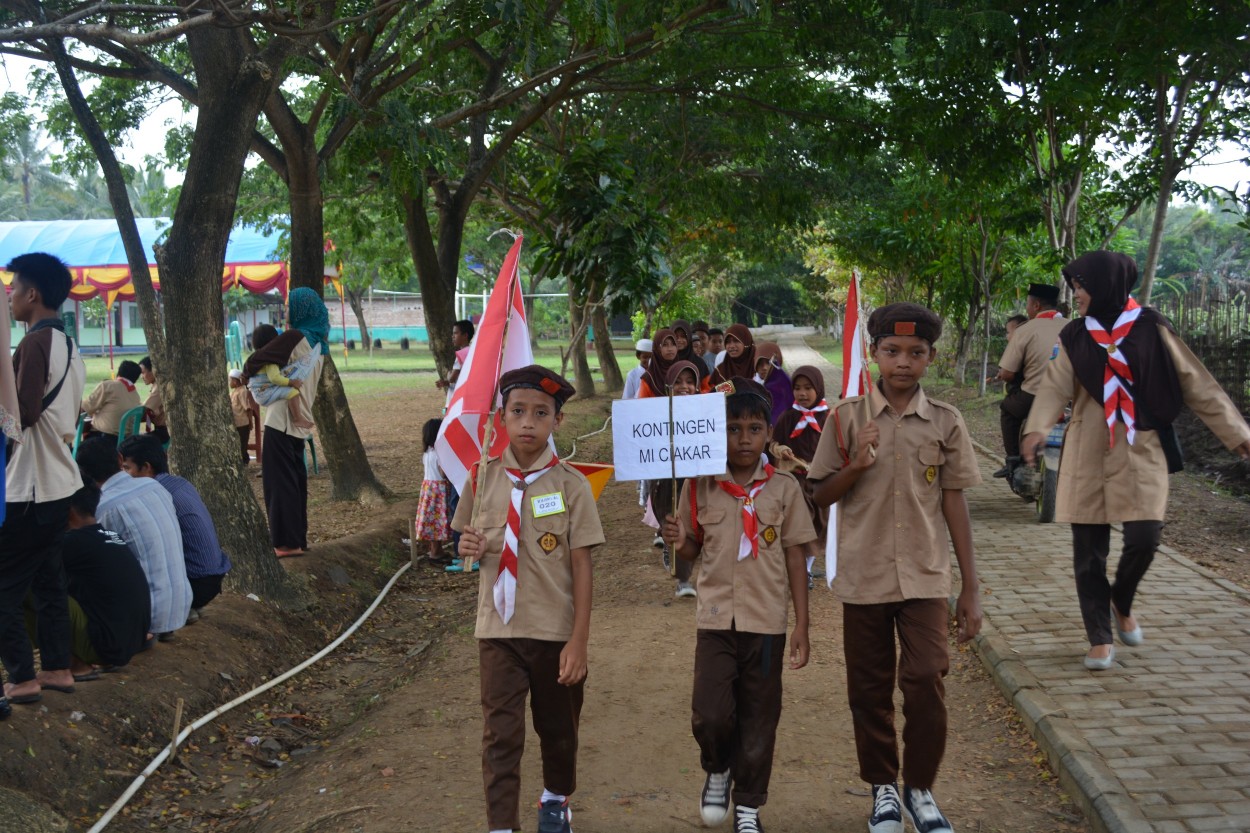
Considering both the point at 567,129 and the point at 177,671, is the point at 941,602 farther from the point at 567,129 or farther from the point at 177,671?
the point at 567,129

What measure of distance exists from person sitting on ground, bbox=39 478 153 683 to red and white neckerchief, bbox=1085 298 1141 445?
4.89 meters

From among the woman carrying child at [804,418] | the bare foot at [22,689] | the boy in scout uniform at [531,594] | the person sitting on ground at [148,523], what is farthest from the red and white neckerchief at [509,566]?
the woman carrying child at [804,418]

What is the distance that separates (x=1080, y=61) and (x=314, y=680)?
7.83 m

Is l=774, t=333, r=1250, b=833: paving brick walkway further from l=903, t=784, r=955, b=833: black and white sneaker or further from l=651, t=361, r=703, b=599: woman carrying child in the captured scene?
l=651, t=361, r=703, b=599: woman carrying child

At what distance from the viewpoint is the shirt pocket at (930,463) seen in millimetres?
4434

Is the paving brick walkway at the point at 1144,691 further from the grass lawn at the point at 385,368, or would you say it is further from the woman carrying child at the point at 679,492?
the grass lawn at the point at 385,368

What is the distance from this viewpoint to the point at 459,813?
189 inches

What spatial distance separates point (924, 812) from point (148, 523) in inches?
165

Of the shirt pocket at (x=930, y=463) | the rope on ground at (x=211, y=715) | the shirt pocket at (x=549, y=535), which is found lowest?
the rope on ground at (x=211, y=715)

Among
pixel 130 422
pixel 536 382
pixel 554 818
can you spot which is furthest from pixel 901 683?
pixel 130 422

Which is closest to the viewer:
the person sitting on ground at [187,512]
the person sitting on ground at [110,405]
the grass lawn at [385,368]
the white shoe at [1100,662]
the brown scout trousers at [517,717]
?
the brown scout trousers at [517,717]

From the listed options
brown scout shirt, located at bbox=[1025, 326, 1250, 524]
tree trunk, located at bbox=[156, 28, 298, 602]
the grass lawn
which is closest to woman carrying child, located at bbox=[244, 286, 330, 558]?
tree trunk, located at bbox=[156, 28, 298, 602]

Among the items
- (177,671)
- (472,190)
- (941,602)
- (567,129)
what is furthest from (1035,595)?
(567,129)

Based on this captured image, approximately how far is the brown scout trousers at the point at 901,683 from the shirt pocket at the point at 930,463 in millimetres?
435
